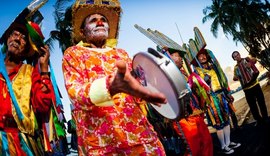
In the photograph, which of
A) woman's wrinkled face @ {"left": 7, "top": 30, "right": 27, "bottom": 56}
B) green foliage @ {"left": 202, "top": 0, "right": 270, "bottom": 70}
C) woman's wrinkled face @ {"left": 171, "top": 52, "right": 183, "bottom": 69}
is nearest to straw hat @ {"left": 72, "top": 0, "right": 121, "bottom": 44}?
woman's wrinkled face @ {"left": 7, "top": 30, "right": 27, "bottom": 56}

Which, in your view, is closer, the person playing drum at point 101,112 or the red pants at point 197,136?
A: the person playing drum at point 101,112

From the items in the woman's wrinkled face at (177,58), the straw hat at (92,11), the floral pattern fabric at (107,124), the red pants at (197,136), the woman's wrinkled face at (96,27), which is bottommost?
the red pants at (197,136)

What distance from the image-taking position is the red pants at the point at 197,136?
455 cm

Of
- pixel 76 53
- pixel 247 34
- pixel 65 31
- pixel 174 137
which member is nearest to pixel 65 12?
pixel 65 31

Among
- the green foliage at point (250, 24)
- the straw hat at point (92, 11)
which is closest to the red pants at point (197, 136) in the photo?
the straw hat at point (92, 11)

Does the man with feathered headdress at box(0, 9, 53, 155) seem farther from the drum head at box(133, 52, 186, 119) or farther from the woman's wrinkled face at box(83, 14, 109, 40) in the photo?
the drum head at box(133, 52, 186, 119)

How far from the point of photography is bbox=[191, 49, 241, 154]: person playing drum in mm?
6809

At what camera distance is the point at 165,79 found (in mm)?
1528

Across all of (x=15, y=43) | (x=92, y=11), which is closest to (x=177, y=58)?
(x=92, y=11)

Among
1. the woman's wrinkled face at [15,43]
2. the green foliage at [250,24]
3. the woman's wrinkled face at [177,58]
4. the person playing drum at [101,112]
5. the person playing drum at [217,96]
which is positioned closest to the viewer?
the person playing drum at [101,112]

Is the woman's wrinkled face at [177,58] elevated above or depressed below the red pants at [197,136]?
above

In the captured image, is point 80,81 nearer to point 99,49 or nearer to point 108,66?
point 108,66

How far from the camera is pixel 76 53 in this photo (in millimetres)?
2012

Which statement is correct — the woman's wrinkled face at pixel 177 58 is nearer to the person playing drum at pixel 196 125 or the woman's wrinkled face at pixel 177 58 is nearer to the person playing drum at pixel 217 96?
the person playing drum at pixel 196 125
